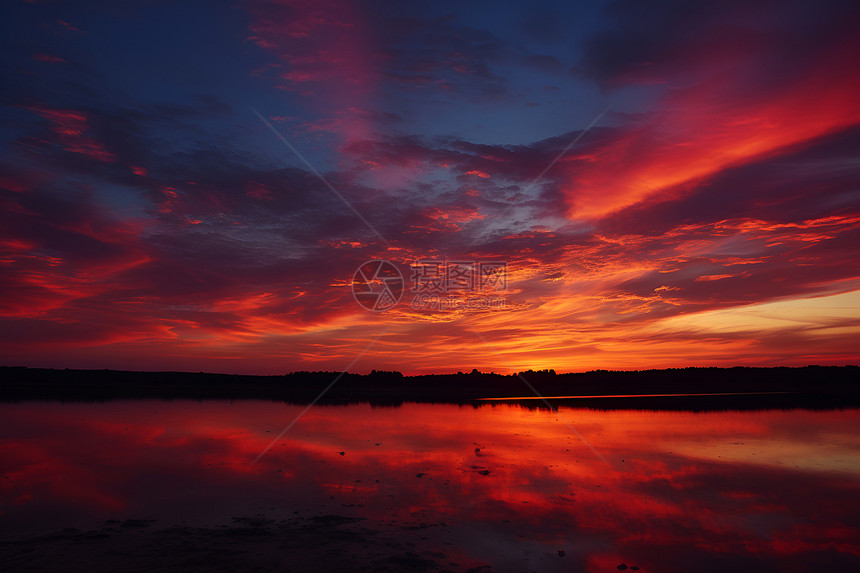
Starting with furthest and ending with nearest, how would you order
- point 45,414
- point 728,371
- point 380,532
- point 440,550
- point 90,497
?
point 728,371
point 45,414
point 90,497
point 380,532
point 440,550

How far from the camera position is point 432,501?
13203mm

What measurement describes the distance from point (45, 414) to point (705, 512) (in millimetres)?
39986

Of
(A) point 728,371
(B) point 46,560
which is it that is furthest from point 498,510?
(A) point 728,371

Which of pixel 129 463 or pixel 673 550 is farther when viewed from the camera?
pixel 129 463

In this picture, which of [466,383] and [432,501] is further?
[466,383]

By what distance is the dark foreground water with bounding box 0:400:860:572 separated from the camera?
9.45 meters

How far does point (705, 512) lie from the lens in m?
12.2

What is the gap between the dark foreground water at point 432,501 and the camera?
9.45 meters

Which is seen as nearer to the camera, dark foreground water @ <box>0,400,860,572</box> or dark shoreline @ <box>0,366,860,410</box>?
dark foreground water @ <box>0,400,860,572</box>

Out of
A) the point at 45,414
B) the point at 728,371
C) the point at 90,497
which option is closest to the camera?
the point at 90,497

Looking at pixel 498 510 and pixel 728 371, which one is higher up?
pixel 728 371

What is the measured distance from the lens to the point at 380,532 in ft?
35.3

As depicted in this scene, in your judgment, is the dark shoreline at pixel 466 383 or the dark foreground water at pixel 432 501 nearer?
the dark foreground water at pixel 432 501

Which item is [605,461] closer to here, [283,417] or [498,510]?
[498,510]
